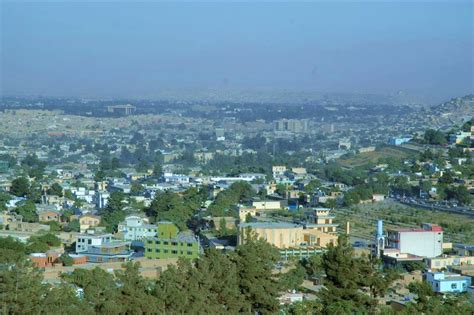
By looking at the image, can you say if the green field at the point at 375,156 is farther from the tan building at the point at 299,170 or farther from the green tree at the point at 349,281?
the green tree at the point at 349,281

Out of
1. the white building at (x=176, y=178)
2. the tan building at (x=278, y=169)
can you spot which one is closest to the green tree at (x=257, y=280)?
the white building at (x=176, y=178)

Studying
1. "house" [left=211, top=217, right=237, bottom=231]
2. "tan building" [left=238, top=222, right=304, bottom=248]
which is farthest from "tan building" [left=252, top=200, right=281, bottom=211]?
"tan building" [left=238, top=222, right=304, bottom=248]

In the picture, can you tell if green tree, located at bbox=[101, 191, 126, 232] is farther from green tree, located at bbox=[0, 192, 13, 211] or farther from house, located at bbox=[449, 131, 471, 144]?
house, located at bbox=[449, 131, 471, 144]

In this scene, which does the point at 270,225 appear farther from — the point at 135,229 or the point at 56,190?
the point at 56,190

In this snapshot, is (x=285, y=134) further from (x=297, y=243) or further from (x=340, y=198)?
(x=297, y=243)

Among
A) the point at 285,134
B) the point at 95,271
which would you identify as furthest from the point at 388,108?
the point at 95,271

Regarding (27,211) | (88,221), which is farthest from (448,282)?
(27,211)
